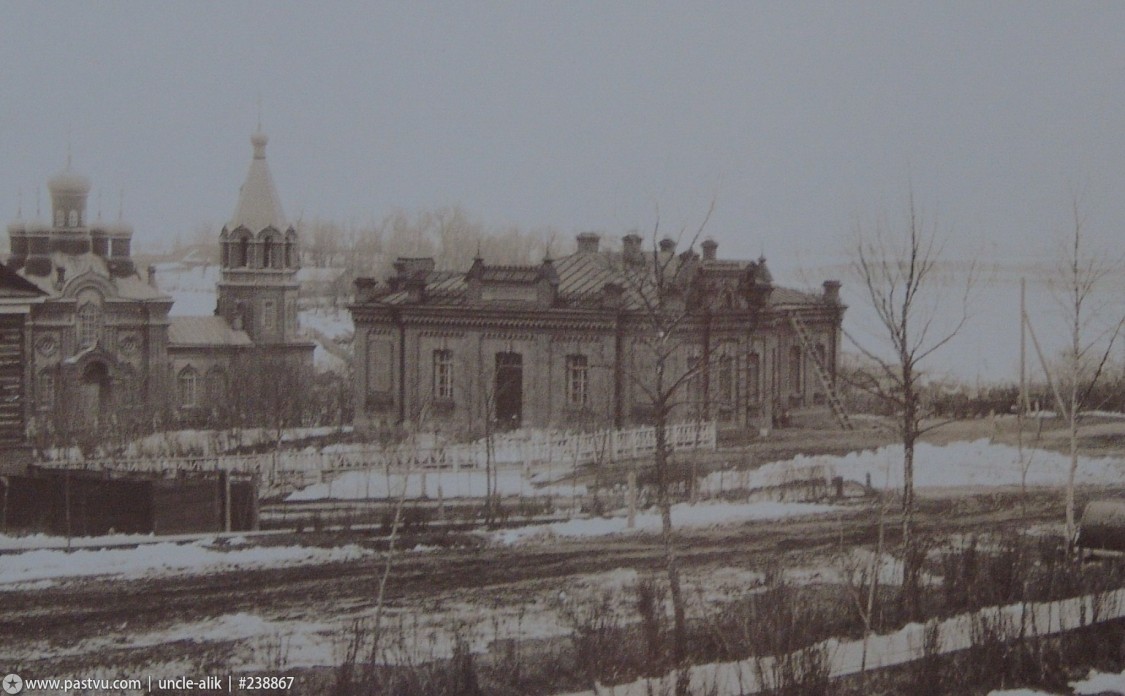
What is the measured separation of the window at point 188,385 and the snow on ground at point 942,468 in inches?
173

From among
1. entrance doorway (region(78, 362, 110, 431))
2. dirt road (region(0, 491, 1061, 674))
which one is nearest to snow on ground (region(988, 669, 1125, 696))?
dirt road (region(0, 491, 1061, 674))

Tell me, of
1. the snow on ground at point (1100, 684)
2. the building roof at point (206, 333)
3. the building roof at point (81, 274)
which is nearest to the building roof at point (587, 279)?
the building roof at point (206, 333)

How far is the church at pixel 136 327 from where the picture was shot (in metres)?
8.79

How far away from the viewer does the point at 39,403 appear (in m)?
8.77

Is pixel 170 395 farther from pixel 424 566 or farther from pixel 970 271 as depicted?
pixel 970 271

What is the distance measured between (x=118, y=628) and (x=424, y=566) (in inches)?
90.0

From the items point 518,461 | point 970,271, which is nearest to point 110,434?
point 518,461

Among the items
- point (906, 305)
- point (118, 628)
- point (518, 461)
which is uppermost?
point (906, 305)

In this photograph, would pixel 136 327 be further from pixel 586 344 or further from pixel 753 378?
pixel 753 378

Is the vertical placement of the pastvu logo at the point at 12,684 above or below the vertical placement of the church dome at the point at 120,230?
below

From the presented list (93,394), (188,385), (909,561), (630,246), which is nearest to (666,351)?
(630,246)

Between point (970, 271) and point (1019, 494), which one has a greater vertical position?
point (970, 271)

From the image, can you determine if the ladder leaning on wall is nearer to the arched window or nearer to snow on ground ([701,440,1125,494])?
snow on ground ([701,440,1125,494])

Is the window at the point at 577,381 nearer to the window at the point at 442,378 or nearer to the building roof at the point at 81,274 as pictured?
the window at the point at 442,378
